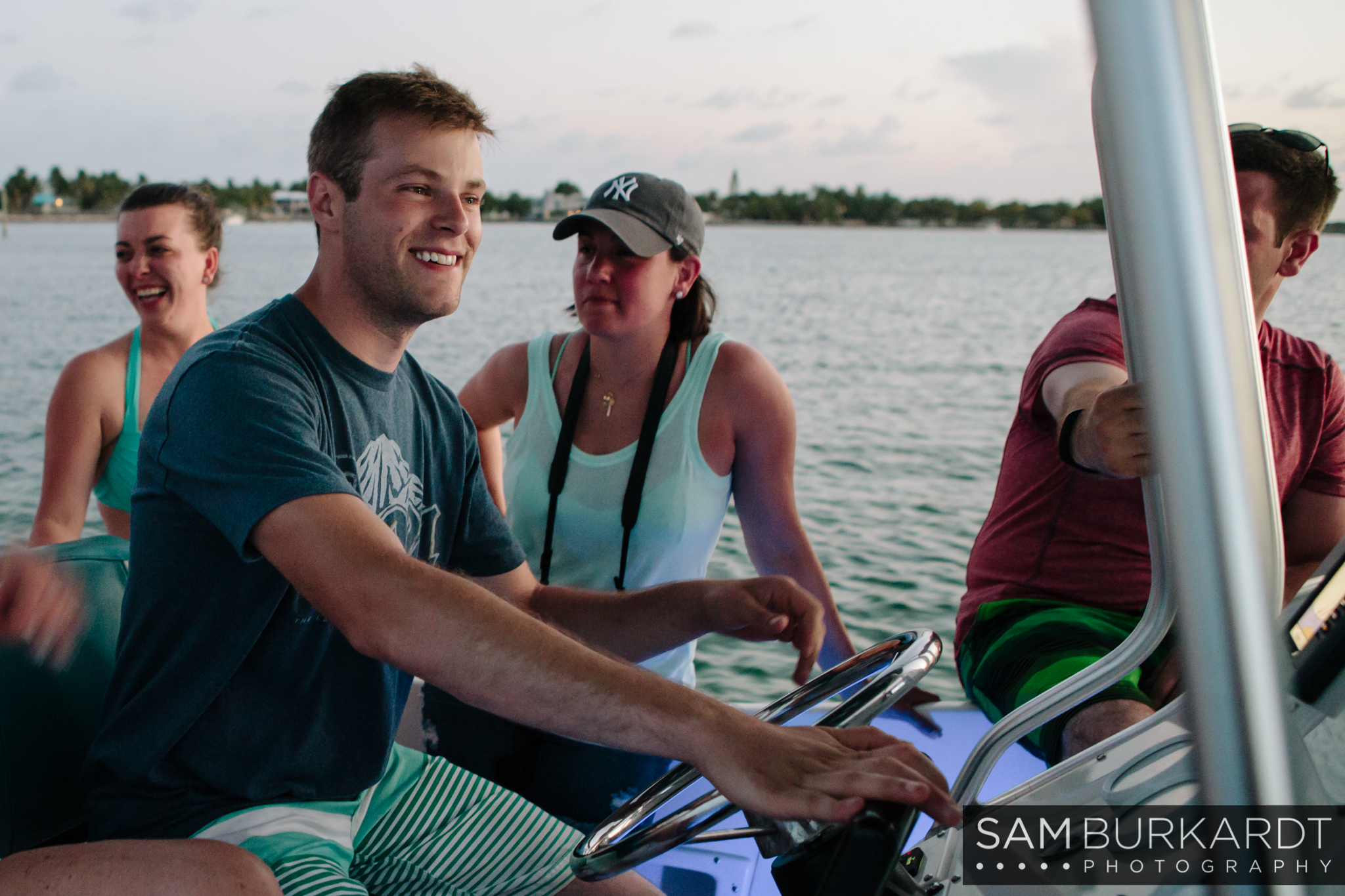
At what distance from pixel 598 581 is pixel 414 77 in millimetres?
1253

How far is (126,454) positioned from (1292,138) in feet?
8.73

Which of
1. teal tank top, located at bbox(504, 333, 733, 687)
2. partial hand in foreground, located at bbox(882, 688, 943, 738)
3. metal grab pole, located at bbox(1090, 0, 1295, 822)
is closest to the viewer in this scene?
metal grab pole, located at bbox(1090, 0, 1295, 822)

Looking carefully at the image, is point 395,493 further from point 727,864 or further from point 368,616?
point 727,864

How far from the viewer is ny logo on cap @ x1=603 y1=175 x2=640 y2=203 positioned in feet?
8.25

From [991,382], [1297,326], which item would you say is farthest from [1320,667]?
[991,382]

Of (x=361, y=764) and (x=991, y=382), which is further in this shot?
(x=991, y=382)

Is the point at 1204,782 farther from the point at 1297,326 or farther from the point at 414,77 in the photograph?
the point at 1297,326

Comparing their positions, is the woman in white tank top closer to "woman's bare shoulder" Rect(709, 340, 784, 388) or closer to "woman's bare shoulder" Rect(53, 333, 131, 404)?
"woman's bare shoulder" Rect(709, 340, 784, 388)

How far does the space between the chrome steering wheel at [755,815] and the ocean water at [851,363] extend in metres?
0.94

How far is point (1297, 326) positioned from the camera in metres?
6.68

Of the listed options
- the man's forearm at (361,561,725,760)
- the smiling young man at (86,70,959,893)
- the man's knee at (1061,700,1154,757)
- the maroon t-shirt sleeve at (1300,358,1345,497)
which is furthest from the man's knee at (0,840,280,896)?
the maroon t-shirt sleeve at (1300,358,1345,497)

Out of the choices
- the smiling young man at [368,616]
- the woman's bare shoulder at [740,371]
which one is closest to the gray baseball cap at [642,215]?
the woman's bare shoulder at [740,371]

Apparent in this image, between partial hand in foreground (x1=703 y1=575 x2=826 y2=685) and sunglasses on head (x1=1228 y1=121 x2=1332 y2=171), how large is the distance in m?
0.91

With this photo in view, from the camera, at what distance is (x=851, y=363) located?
54.1ft
